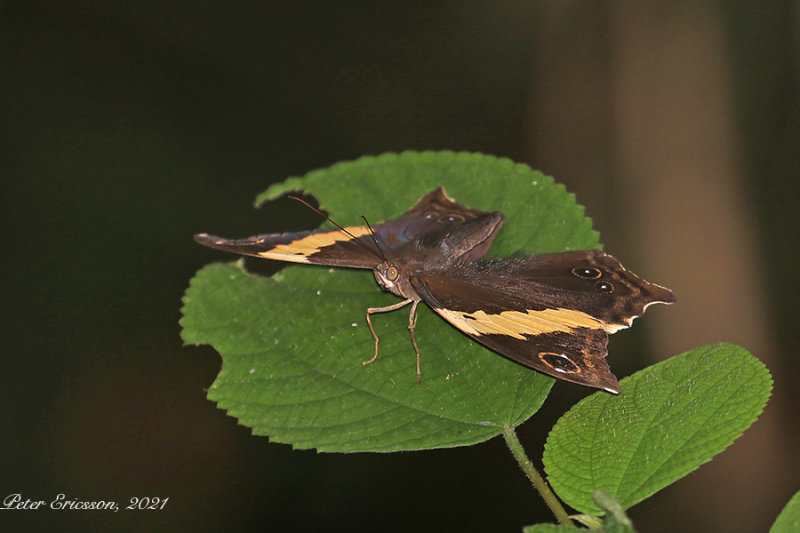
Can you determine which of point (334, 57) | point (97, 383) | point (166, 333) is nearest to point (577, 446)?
point (166, 333)

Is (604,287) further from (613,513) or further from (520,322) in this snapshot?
(613,513)

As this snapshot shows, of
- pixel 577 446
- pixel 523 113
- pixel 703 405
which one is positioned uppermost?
pixel 523 113

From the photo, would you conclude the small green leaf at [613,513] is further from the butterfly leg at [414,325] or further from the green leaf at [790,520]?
the butterfly leg at [414,325]

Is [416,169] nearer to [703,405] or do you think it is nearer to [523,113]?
[703,405]

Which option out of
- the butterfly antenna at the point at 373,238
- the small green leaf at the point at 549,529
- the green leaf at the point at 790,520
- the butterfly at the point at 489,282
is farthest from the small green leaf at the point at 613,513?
the butterfly antenna at the point at 373,238

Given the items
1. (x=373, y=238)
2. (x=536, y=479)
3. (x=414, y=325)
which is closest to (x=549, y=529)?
(x=536, y=479)

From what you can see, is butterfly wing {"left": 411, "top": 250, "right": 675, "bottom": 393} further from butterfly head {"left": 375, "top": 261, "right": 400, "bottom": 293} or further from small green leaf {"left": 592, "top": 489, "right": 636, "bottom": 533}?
small green leaf {"left": 592, "top": 489, "right": 636, "bottom": 533}
